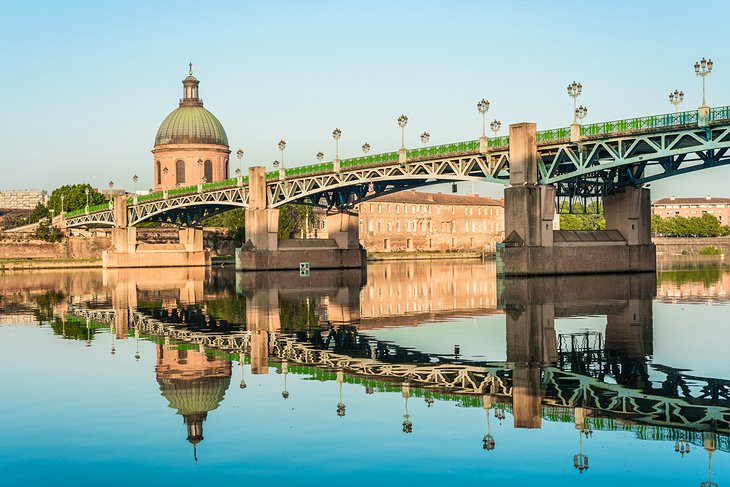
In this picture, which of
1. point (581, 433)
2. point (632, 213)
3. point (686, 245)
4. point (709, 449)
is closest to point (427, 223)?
point (686, 245)

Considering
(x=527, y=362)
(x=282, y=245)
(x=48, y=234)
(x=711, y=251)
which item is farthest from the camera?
(x=711, y=251)

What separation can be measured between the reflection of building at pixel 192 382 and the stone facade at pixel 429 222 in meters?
132

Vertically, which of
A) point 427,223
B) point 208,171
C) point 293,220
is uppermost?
point 208,171

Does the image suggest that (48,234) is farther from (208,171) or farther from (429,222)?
(429,222)

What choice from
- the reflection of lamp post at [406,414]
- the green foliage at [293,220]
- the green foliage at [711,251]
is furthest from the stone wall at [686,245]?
the reflection of lamp post at [406,414]

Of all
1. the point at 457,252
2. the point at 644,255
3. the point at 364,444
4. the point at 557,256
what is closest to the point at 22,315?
the point at 364,444

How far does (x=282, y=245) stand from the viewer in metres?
93.4

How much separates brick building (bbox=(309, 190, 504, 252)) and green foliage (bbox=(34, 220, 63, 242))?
41.2m

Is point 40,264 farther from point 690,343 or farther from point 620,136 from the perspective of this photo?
point 690,343

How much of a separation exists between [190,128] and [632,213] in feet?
319

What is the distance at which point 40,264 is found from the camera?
119 meters

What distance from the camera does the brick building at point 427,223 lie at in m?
161

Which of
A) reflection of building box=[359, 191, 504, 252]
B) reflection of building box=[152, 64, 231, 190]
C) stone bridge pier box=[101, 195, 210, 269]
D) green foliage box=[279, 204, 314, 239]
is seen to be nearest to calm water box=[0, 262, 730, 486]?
stone bridge pier box=[101, 195, 210, 269]

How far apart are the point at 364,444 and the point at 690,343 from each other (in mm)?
15336
